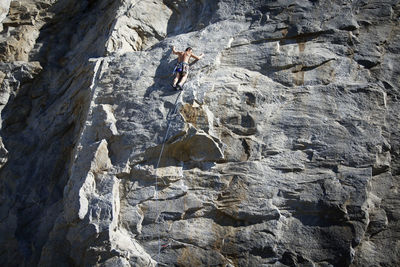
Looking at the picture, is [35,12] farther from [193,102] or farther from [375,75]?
[375,75]

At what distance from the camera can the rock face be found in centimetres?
888

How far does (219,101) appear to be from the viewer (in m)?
9.90

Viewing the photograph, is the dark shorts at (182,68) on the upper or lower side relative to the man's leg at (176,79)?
upper

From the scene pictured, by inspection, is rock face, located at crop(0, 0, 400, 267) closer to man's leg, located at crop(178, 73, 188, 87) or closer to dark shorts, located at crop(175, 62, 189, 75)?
man's leg, located at crop(178, 73, 188, 87)

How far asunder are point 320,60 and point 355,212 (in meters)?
3.01

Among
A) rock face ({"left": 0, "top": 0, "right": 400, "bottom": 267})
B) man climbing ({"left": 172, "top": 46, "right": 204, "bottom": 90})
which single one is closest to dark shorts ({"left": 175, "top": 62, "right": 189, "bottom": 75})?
man climbing ({"left": 172, "top": 46, "right": 204, "bottom": 90})

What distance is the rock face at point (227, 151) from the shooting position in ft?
29.1

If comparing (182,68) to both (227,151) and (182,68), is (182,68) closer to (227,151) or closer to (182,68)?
(182,68)

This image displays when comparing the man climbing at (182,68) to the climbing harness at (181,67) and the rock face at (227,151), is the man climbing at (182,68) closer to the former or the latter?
the climbing harness at (181,67)

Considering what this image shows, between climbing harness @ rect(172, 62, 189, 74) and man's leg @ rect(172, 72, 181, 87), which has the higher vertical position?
climbing harness @ rect(172, 62, 189, 74)

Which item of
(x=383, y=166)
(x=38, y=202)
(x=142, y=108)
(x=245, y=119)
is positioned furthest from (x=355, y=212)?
(x=38, y=202)

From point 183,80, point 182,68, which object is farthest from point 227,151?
point 182,68

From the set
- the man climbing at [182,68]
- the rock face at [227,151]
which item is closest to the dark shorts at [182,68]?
the man climbing at [182,68]

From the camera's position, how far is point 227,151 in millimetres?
9547
